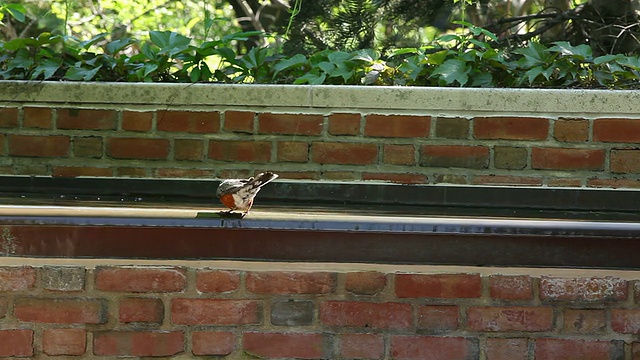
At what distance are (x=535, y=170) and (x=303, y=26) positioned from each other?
2530 millimetres

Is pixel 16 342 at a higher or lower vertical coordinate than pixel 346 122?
lower

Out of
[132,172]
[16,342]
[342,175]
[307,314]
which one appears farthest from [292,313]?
[132,172]

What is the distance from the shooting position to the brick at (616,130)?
3.17m

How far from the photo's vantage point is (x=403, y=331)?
82.2 inches

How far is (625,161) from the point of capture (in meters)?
3.20

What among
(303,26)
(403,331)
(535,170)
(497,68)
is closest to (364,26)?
(303,26)

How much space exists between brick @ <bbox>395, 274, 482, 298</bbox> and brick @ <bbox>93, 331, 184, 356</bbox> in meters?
0.55

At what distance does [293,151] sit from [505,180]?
80cm

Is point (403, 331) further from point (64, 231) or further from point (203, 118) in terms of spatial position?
point (203, 118)

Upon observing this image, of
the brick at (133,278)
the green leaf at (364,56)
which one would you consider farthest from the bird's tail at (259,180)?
the green leaf at (364,56)

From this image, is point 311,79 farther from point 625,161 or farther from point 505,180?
point 625,161

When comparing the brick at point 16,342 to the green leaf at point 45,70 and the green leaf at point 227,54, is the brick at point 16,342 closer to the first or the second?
the green leaf at point 45,70

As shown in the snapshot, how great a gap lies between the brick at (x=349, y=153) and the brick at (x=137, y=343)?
4.44 ft

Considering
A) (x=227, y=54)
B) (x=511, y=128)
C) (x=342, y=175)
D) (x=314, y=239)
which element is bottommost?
(x=314, y=239)
